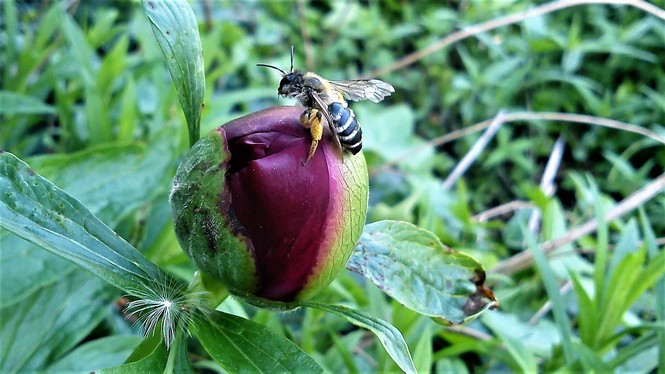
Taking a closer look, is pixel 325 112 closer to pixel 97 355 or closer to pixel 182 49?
pixel 182 49

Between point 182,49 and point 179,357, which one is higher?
point 182,49

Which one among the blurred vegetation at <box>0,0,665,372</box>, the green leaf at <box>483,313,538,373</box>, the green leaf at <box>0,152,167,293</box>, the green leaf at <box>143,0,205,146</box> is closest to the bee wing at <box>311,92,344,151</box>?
the green leaf at <box>143,0,205,146</box>

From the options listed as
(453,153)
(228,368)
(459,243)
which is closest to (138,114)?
(459,243)

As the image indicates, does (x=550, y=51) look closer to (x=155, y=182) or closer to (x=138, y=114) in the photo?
(x=138, y=114)

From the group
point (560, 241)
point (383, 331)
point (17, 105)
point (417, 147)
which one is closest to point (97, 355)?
point (383, 331)

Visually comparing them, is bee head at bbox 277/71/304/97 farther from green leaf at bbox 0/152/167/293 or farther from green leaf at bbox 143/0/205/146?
green leaf at bbox 0/152/167/293

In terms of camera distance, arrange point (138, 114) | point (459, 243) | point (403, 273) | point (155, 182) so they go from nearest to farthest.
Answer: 1. point (403, 273)
2. point (155, 182)
3. point (138, 114)
4. point (459, 243)

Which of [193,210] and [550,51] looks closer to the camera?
[193,210]
